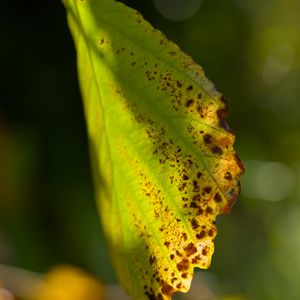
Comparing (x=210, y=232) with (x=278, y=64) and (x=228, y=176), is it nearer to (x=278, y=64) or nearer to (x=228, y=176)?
(x=228, y=176)

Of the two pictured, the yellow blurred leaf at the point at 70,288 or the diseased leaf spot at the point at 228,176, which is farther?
the yellow blurred leaf at the point at 70,288

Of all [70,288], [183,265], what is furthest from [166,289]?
[70,288]

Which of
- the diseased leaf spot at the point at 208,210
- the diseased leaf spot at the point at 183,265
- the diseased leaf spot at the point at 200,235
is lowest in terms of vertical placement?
the diseased leaf spot at the point at 183,265

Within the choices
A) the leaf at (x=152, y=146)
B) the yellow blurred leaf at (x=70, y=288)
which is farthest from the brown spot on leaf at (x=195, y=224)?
the yellow blurred leaf at (x=70, y=288)

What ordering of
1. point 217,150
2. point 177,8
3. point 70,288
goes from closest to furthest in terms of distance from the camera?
point 217,150, point 70,288, point 177,8

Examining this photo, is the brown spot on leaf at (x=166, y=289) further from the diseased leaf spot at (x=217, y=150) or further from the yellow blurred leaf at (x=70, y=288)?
the yellow blurred leaf at (x=70, y=288)

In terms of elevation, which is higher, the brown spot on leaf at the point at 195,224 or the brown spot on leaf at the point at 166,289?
the brown spot on leaf at the point at 195,224
